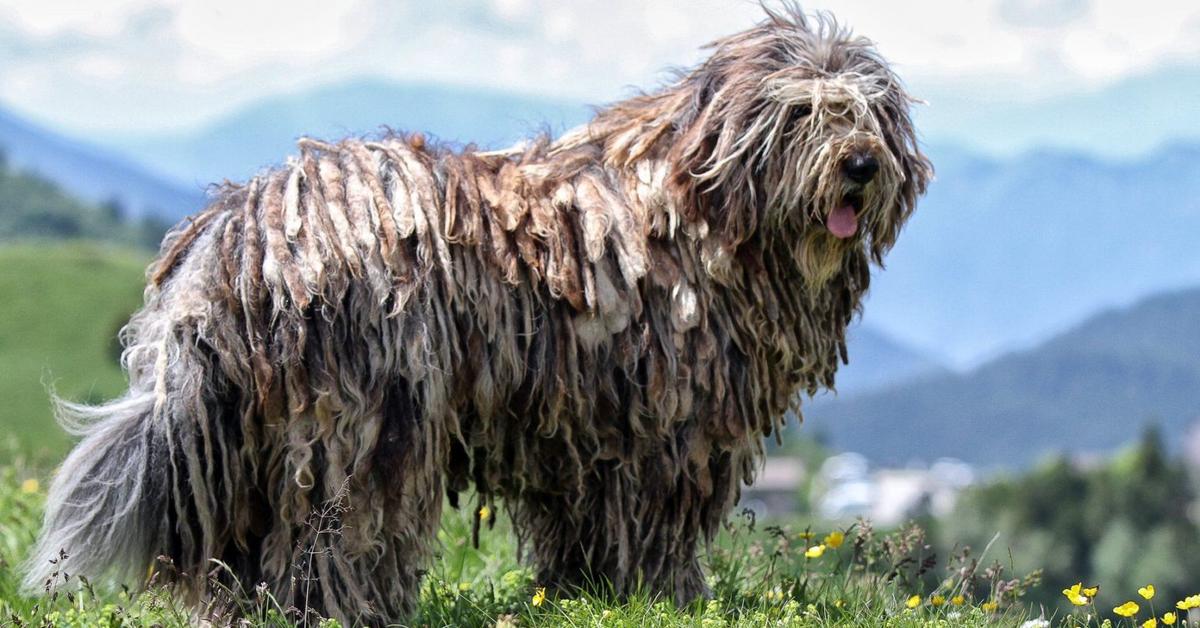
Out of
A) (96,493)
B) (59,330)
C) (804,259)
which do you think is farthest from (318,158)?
(59,330)

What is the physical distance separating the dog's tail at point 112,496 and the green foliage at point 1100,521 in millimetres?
71563

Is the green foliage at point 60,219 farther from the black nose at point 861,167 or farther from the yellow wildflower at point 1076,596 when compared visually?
the yellow wildflower at point 1076,596

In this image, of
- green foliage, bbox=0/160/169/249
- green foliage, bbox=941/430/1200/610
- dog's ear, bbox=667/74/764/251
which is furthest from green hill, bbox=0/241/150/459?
dog's ear, bbox=667/74/764/251

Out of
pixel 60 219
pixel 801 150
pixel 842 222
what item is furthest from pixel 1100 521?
pixel 60 219

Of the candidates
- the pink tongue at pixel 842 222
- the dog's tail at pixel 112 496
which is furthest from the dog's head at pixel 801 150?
the dog's tail at pixel 112 496

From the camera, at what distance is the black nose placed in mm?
6051

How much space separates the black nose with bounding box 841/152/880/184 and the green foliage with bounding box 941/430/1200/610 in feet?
231

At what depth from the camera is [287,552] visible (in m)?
5.75

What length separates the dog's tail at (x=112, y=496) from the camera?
559cm

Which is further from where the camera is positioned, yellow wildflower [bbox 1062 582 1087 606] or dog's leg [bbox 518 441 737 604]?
dog's leg [bbox 518 441 737 604]

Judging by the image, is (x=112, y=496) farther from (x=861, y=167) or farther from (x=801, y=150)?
(x=861, y=167)

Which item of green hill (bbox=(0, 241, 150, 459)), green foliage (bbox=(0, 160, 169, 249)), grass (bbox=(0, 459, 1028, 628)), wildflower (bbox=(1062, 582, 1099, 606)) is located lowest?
green foliage (bbox=(0, 160, 169, 249))

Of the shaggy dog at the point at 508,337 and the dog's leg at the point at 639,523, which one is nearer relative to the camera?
the shaggy dog at the point at 508,337

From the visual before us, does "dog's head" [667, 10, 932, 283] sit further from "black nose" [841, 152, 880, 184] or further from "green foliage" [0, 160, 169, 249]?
"green foliage" [0, 160, 169, 249]
